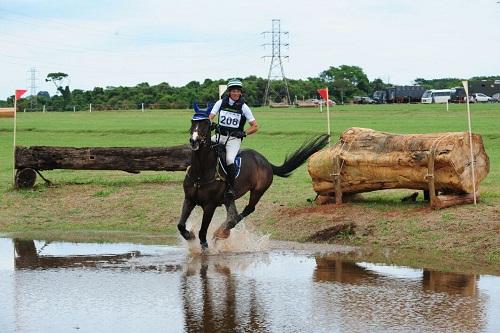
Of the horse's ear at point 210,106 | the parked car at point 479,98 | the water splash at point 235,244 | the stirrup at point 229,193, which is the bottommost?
the water splash at point 235,244

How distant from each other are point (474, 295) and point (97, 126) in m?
43.8

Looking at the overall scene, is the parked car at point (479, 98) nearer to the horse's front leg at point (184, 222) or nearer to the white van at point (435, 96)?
the white van at point (435, 96)

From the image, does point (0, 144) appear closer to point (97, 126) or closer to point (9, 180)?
point (97, 126)

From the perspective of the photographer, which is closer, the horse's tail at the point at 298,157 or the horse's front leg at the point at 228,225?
the horse's front leg at the point at 228,225

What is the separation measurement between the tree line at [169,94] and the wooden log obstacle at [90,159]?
49.0m

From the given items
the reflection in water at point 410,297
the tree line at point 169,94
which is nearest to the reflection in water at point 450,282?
the reflection in water at point 410,297

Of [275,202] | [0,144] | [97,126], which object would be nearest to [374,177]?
[275,202]

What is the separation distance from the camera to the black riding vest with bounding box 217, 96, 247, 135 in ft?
45.8

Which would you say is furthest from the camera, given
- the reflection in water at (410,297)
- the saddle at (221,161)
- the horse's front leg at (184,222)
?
the saddle at (221,161)

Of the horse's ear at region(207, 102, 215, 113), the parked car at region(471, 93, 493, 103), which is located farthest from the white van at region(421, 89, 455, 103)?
the horse's ear at region(207, 102, 215, 113)

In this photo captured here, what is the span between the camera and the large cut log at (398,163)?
1512 centimetres

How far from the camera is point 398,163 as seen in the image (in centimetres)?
1552

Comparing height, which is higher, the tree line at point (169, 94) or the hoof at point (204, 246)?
the tree line at point (169, 94)

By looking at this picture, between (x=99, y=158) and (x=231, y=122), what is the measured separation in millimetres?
7436
